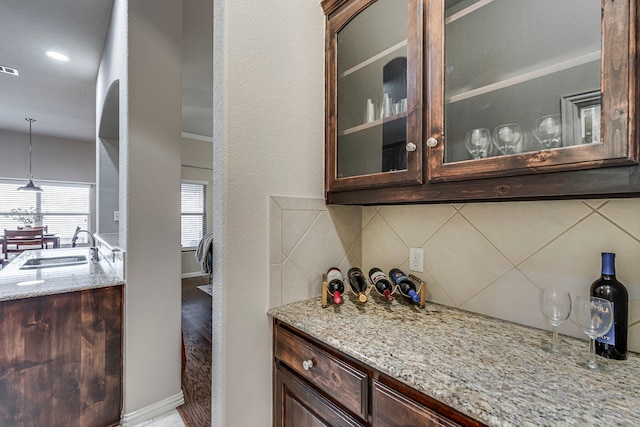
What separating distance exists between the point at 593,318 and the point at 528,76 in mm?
681

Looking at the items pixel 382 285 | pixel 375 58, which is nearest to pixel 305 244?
pixel 382 285

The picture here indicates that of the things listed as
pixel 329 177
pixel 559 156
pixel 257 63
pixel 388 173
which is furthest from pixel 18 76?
pixel 559 156

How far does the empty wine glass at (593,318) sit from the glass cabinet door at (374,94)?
1.85 feet

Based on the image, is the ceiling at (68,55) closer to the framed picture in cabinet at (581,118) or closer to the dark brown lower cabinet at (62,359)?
the dark brown lower cabinet at (62,359)

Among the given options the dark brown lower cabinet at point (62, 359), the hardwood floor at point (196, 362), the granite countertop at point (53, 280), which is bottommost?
the hardwood floor at point (196, 362)

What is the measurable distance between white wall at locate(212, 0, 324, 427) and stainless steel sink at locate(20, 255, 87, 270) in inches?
88.2

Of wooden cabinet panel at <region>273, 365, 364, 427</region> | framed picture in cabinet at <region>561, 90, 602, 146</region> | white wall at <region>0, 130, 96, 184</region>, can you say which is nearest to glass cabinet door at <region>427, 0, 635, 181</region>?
framed picture in cabinet at <region>561, 90, 602, 146</region>

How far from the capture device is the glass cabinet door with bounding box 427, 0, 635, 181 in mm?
642

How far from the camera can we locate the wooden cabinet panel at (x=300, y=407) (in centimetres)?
88

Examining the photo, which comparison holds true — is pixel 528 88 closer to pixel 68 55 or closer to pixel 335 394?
pixel 335 394

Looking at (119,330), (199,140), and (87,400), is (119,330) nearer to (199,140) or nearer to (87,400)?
(87,400)

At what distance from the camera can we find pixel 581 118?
0.69 meters

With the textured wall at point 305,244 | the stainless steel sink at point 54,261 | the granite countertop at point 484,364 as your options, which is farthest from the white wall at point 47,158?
the granite countertop at point 484,364

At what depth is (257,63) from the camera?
1.14 metres
